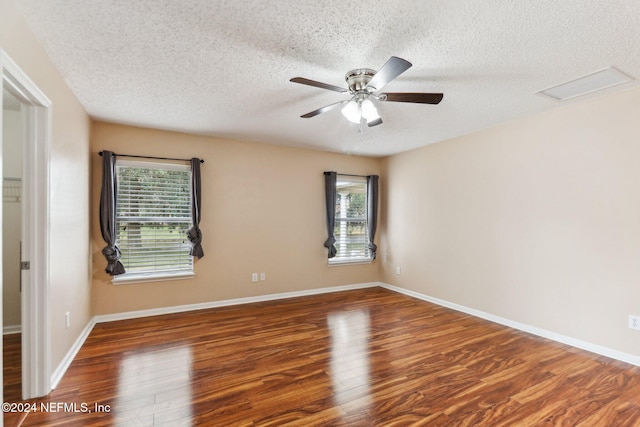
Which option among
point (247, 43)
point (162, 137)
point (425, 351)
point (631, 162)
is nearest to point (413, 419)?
point (425, 351)

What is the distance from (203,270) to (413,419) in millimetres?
3275

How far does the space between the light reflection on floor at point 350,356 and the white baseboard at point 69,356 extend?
7.03 ft

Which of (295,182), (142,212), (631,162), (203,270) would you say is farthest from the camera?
(295,182)

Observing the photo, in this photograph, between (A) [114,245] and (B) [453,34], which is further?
(A) [114,245]

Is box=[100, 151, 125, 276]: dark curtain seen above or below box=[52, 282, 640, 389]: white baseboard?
above

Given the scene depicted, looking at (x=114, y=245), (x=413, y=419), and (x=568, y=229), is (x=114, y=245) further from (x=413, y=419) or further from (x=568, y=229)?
(x=568, y=229)

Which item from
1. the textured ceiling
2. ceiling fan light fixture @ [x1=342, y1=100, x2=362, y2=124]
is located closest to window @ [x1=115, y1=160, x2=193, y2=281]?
the textured ceiling

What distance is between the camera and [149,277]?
3951mm

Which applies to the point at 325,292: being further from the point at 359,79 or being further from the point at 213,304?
the point at 359,79

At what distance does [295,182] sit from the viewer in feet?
16.4

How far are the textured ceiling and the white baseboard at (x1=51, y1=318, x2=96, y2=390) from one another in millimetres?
2378

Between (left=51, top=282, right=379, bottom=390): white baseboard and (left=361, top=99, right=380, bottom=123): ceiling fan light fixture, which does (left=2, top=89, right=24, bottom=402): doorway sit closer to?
(left=51, top=282, right=379, bottom=390): white baseboard

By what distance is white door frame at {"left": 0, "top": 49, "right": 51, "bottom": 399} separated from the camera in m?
2.10

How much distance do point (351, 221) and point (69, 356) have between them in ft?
→ 13.7
